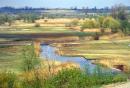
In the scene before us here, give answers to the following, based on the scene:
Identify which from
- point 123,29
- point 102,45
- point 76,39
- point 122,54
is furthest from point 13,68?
point 123,29

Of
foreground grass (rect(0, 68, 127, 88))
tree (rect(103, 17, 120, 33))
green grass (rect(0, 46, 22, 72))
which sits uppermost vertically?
foreground grass (rect(0, 68, 127, 88))

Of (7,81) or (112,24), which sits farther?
(112,24)

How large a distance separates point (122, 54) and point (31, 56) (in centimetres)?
2092

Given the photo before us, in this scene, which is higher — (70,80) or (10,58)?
(70,80)

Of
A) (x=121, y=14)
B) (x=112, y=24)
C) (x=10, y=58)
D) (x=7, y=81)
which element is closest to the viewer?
(x=7, y=81)

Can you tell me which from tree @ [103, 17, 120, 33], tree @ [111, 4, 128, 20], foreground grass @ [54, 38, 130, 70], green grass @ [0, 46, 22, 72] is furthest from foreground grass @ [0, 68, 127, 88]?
tree @ [111, 4, 128, 20]

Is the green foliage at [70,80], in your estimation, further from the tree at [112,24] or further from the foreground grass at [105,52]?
the tree at [112,24]

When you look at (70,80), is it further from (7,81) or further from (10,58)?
(10,58)

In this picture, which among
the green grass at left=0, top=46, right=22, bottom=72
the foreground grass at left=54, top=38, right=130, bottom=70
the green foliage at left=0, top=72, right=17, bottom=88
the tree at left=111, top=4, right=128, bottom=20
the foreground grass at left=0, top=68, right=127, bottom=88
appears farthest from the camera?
the tree at left=111, top=4, right=128, bottom=20

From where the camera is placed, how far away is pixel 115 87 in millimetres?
39750

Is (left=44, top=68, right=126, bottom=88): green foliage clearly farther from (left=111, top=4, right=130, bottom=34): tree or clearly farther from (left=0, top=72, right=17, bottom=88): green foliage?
(left=111, top=4, right=130, bottom=34): tree

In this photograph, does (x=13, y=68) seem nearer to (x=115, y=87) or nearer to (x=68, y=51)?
(x=115, y=87)

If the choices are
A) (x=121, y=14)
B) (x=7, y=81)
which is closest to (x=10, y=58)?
(x=7, y=81)

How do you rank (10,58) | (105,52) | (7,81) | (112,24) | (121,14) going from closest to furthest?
(7,81) < (10,58) < (105,52) < (112,24) < (121,14)
